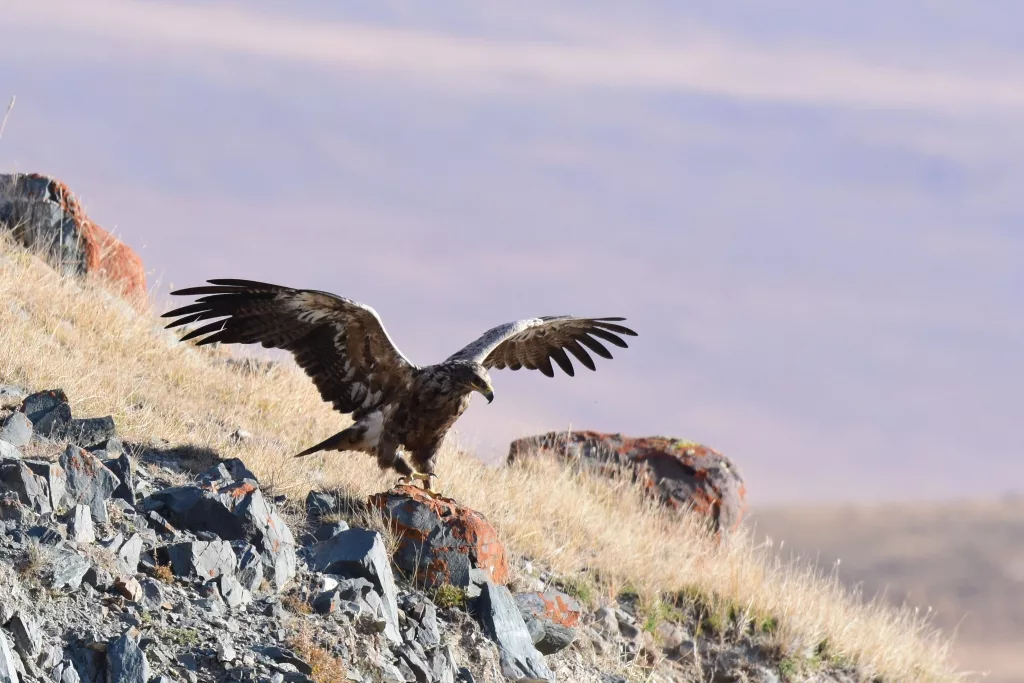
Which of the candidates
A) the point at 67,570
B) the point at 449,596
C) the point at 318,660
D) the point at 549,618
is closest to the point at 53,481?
the point at 67,570

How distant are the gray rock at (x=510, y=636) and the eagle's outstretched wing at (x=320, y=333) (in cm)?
187

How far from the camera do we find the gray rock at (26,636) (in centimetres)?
581

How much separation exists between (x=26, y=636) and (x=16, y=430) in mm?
2389

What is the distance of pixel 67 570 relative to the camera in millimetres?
6293

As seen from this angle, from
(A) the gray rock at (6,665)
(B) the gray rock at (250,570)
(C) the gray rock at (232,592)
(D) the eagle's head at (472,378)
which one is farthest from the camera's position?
(D) the eagle's head at (472,378)

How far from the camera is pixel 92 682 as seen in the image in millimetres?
5938

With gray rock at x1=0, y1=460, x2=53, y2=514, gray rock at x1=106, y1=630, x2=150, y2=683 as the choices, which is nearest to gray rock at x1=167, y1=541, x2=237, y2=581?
gray rock at x1=0, y1=460, x2=53, y2=514

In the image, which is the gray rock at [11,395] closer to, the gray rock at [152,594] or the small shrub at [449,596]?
the gray rock at [152,594]

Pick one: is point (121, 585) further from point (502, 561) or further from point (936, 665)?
point (936, 665)

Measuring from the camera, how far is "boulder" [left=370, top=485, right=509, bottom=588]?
8.09m

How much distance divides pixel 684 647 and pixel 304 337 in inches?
172

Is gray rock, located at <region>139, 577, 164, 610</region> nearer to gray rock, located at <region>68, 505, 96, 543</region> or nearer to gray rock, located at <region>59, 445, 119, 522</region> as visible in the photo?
gray rock, located at <region>68, 505, 96, 543</region>

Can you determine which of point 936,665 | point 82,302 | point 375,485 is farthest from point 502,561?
point 82,302

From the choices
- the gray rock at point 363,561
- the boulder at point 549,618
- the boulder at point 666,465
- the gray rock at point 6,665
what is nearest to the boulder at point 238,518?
the gray rock at point 363,561
